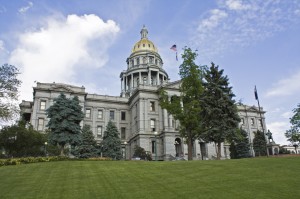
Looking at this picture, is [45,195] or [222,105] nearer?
[45,195]

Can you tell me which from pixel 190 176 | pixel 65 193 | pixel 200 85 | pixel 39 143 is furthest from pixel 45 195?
pixel 39 143

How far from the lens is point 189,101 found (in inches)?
1339

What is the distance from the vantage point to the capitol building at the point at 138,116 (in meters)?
54.9

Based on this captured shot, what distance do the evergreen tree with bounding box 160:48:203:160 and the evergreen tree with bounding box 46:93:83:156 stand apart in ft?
42.3

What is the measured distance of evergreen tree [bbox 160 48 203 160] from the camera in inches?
1278

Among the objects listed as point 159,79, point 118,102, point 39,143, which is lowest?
point 39,143

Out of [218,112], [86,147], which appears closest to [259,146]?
[218,112]

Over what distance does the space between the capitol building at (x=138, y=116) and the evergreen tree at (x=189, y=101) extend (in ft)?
49.6

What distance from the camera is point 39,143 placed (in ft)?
140

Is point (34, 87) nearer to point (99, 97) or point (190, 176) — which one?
point (99, 97)

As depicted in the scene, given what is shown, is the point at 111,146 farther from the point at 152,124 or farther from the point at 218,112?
the point at 218,112

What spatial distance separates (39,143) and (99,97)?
2360 cm

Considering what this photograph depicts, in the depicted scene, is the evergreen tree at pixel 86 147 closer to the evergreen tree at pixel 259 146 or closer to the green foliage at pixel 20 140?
the green foliage at pixel 20 140

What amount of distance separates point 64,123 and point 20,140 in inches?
354
